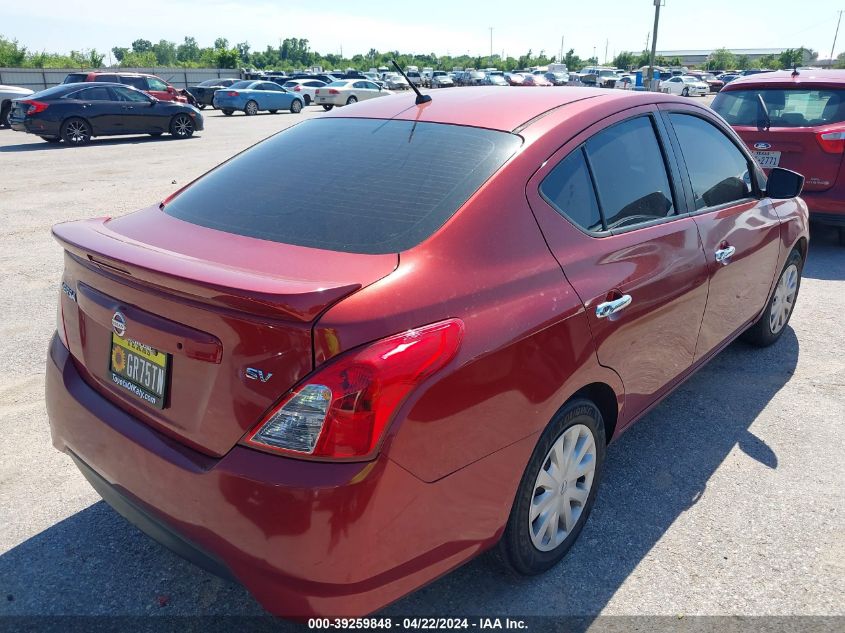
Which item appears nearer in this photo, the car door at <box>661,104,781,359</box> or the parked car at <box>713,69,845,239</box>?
the car door at <box>661,104,781,359</box>

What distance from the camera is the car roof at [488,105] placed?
2773mm

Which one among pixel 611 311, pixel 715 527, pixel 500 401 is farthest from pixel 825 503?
pixel 500 401

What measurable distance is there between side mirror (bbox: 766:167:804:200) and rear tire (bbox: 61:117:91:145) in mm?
16662

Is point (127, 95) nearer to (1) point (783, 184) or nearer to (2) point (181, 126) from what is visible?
(2) point (181, 126)

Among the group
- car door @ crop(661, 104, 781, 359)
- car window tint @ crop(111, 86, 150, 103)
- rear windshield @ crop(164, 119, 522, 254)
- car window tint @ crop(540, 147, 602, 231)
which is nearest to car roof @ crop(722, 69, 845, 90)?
car door @ crop(661, 104, 781, 359)

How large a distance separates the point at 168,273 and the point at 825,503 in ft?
9.95

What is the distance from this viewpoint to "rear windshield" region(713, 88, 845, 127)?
7316mm

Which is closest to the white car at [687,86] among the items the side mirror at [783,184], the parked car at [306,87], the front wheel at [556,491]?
the parked car at [306,87]

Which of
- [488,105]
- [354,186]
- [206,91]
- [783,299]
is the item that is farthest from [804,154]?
[206,91]

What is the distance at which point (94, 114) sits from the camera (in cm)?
1700

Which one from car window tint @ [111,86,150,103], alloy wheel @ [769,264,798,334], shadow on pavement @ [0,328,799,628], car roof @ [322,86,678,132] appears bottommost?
shadow on pavement @ [0,328,799,628]

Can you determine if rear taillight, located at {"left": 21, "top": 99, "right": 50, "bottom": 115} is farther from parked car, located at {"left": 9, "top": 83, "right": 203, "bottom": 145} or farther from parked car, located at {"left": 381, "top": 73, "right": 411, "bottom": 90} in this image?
parked car, located at {"left": 381, "top": 73, "right": 411, "bottom": 90}

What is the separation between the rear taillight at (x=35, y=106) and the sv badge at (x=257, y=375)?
673 inches

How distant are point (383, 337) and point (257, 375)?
0.36 m
